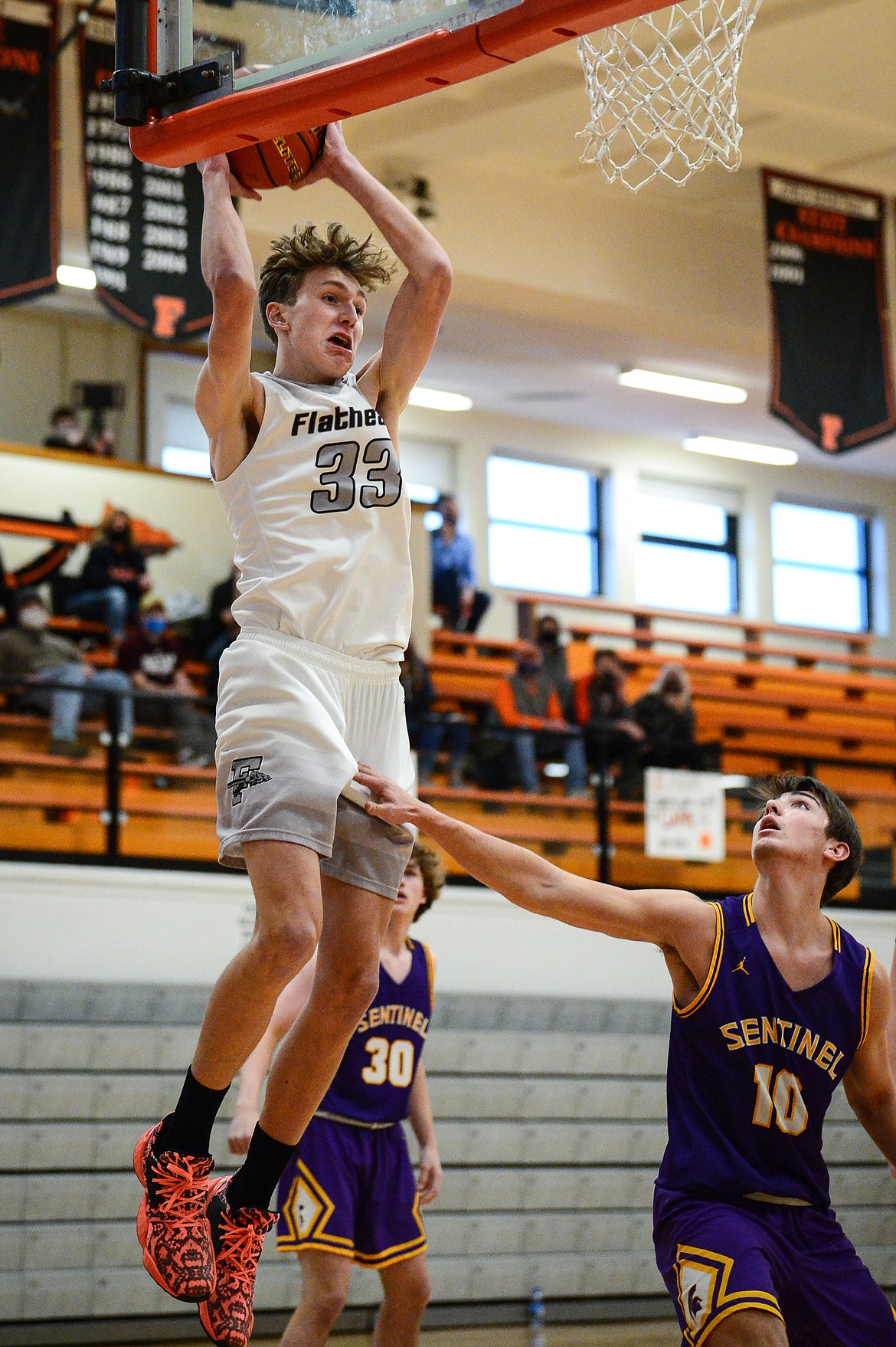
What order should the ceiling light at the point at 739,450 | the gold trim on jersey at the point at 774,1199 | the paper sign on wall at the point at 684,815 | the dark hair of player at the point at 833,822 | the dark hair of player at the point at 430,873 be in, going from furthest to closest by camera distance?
the ceiling light at the point at 739,450, the paper sign on wall at the point at 684,815, the dark hair of player at the point at 430,873, the dark hair of player at the point at 833,822, the gold trim on jersey at the point at 774,1199

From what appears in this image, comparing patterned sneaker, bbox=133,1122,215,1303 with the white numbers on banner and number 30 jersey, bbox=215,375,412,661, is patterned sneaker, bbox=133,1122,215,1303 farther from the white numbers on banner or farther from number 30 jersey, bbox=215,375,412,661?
the white numbers on banner

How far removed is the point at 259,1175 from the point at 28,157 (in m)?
6.93

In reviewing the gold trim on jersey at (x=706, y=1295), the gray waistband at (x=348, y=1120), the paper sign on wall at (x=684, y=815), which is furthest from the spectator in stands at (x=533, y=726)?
the gold trim on jersey at (x=706, y=1295)

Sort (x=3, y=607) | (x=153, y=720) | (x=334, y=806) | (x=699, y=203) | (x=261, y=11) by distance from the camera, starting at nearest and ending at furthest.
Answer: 1. (x=334, y=806)
2. (x=261, y=11)
3. (x=153, y=720)
4. (x=3, y=607)
5. (x=699, y=203)

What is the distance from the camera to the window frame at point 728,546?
17.2m

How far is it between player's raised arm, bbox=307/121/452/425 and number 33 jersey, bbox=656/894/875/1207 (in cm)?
155

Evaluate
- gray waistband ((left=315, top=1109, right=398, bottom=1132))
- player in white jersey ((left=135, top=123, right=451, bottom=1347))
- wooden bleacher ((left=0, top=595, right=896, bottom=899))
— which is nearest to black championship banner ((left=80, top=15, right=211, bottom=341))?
wooden bleacher ((left=0, top=595, right=896, bottom=899))

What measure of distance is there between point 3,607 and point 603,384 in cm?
734

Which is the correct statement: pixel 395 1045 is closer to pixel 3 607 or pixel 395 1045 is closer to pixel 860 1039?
pixel 860 1039

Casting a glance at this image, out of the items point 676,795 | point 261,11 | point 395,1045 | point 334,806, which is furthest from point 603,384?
point 334,806

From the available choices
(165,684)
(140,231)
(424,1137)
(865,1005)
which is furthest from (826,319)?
(865,1005)

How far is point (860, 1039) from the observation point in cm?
393

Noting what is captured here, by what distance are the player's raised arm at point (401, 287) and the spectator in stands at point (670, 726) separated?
6642 mm

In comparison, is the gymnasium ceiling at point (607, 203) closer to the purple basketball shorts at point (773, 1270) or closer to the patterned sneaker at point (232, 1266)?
the purple basketball shorts at point (773, 1270)
